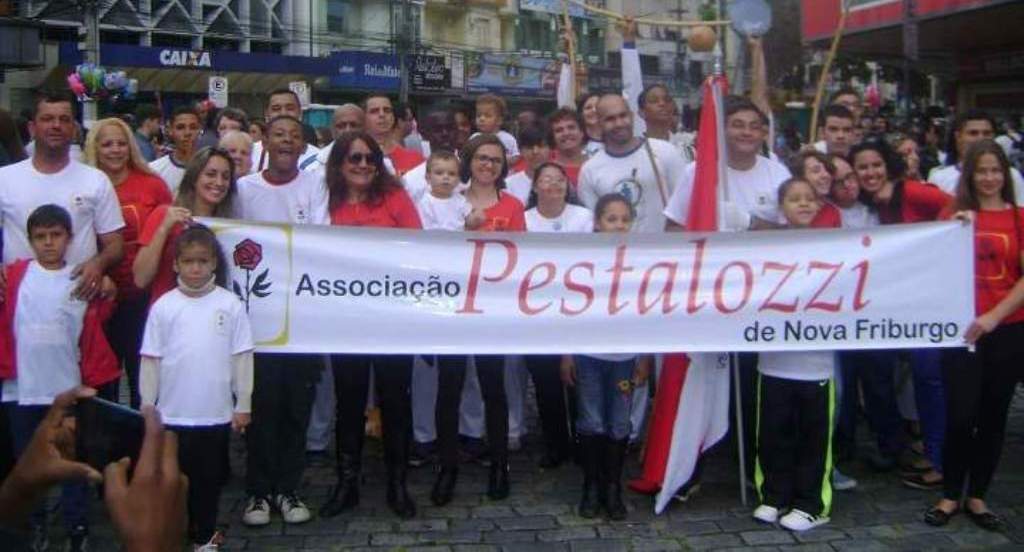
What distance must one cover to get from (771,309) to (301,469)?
242 cm

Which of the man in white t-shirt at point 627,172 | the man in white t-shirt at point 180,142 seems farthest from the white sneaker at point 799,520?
the man in white t-shirt at point 180,142

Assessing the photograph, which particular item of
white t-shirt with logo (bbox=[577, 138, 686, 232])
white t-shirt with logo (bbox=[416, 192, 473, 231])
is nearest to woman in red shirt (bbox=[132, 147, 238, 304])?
white t-shirt with logo (bbox=[416, 192, 473, 231])

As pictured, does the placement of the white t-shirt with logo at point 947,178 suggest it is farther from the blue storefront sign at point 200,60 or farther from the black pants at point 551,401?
the blue storefront sign at point 200,60

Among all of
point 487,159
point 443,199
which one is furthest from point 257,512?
point 487,159

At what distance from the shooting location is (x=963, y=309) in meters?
5.49

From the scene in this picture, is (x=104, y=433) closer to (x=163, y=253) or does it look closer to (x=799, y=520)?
(x=163, y=253)

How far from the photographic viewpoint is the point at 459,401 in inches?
233

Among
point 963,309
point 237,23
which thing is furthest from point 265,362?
point 237,23

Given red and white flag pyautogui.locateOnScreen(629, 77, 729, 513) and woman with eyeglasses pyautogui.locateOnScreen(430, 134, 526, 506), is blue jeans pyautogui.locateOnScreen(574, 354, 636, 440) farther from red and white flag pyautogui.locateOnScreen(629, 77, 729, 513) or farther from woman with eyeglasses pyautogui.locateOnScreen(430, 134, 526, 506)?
woman with eyeglasses pyautogui.locateOnScreen(430, 134, 526, 506)

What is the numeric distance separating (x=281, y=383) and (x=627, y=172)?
2327 mm

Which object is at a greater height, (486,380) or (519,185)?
(519,185)

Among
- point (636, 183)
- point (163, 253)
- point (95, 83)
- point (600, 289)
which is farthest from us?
point (95, 83)

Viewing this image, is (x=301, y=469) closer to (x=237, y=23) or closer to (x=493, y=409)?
(x=493, y=409)

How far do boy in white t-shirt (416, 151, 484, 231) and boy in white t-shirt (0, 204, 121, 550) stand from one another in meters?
1.80
